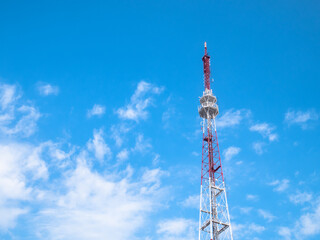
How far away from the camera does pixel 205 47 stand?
7831 centimetres

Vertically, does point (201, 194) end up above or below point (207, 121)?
below

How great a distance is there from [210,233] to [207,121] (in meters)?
21.4

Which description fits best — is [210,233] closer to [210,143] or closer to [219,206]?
[219,206]

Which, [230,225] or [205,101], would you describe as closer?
[230,225]

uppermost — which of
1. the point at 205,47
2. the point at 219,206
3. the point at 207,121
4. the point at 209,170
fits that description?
the point at 205,47

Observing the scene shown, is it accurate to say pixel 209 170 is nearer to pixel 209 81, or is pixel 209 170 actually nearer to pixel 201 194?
pixel 201 194

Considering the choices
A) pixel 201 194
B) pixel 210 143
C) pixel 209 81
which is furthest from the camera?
pixel 209 81

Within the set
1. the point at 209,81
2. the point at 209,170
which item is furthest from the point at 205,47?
the point at 209,170

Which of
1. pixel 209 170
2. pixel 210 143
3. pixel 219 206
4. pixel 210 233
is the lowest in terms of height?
pixel 210 233

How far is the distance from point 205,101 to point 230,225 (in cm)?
2400

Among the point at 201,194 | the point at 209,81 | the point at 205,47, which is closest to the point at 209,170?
the point at 201,194

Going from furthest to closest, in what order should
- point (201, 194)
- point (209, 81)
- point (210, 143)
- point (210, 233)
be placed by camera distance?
point (209, 81), point (210, 143), point (201, 194), point (210, 233)

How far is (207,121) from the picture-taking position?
7162 centimetres

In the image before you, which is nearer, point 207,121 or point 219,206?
point 219,206
